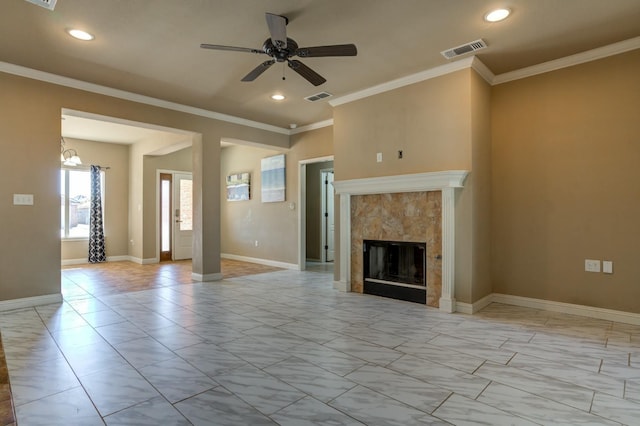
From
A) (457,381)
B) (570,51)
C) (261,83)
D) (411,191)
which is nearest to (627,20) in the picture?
(570,51)

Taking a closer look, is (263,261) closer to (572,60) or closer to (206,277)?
(206,277)

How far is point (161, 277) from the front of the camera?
243 inches

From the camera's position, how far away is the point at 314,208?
8.32 metres

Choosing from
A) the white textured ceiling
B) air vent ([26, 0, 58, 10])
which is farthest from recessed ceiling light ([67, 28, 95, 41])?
air vent ([26, 0, 58, 10])

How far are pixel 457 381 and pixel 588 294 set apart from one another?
2474mm

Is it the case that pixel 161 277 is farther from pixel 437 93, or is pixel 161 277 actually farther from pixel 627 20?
pixel 627 20

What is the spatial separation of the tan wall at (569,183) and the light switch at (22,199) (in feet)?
18.6

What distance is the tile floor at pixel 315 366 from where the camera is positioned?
1924 mm

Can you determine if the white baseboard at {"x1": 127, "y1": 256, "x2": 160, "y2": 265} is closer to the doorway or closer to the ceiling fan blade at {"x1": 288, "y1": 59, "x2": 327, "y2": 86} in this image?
the doorway

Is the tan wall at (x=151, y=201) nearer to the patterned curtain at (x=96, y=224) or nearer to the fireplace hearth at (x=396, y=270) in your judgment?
the patterned curtain at (x=96, y=224)

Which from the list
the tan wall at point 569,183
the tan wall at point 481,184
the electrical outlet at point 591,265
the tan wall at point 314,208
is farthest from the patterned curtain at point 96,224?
the electrical outlet at point 591,265

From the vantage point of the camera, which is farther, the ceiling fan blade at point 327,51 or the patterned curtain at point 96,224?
the patterned curtain at point 96,224

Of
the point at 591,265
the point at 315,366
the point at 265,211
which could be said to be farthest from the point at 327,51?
the point at 265,211

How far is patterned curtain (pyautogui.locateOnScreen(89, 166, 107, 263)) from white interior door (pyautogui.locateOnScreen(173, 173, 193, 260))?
5.24 feet
